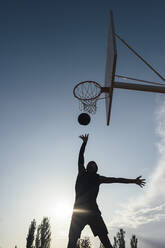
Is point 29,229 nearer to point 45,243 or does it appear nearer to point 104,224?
point 45,243

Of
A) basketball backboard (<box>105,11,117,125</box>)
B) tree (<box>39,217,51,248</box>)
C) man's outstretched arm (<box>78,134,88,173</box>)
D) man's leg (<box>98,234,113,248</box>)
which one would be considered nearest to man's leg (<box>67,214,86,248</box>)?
man's leg (<box>98,234,113,248</box>)

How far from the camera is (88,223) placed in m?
3.31

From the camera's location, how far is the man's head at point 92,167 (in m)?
3.60

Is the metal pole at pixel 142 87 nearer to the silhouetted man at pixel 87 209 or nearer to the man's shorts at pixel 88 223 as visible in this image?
the silhouetted man at pixel 87 209

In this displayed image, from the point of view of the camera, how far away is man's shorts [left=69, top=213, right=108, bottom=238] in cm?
321

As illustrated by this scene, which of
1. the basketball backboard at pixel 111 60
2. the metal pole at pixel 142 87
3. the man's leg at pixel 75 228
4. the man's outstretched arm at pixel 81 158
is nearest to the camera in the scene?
the man's leg at pixel 75 228

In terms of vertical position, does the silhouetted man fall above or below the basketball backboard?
below

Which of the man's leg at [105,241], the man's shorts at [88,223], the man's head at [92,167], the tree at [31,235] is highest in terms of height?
the tree at [31,235]

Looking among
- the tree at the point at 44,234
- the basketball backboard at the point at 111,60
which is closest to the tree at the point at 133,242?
the tree at the point at 44,234

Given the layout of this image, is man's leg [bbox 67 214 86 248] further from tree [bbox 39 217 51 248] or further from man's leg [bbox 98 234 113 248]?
tree [bbox 39 217 51 248]

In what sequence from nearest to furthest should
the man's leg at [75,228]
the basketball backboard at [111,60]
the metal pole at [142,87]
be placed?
the man's leg at [75,228] → the basketball backboard at [111,60] → the metal pole at [142,87]

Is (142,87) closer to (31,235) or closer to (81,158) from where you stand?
(81,158)

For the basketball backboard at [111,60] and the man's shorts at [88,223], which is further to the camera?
the basketball backboard at [111,60]

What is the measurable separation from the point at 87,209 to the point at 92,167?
674mm
